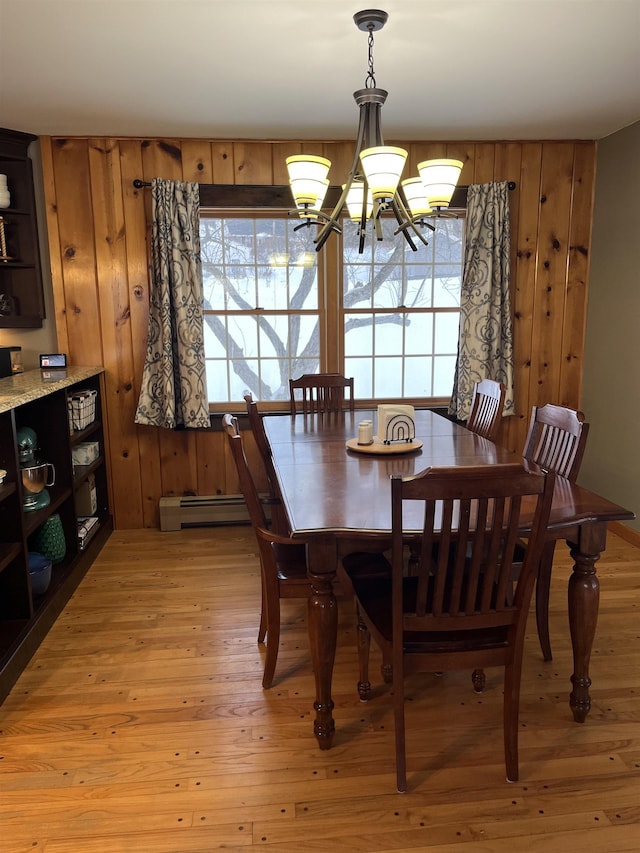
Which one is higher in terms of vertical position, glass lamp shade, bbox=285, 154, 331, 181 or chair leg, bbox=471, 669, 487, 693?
glass lamp shade, bbox=285, 154, 331, 181

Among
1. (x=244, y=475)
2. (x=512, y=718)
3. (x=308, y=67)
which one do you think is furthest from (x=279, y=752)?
(x=308, y=67)

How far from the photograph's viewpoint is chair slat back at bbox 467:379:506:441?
119 inches

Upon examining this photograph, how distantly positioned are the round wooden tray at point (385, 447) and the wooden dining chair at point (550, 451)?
0.50 meters

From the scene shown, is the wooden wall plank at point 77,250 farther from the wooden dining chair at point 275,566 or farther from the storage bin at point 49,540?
the wooden dining chair at point 275,566

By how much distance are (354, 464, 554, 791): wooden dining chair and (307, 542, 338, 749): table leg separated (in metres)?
0.14

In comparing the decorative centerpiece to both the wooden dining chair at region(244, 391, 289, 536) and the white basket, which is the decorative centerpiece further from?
the white basket

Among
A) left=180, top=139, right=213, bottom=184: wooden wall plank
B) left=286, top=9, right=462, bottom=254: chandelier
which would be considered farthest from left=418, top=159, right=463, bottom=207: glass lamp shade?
left=180, top=139, right=213, bottom=184: wooden wall plank

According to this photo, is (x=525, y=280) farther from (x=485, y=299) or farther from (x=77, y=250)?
(x=77, y=250)

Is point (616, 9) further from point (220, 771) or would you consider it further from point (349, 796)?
point (220, 771)

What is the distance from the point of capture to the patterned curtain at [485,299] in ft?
12.9

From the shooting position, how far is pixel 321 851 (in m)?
1.64

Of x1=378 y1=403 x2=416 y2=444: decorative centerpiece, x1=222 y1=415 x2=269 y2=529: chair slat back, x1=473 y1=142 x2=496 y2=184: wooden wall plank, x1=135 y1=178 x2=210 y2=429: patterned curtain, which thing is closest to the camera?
x1=222 y1=415 x2=269 y2=529: chair slat back

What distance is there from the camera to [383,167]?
2121 mm

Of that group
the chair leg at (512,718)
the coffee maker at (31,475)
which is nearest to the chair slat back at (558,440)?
the chair leg at (512,718)
